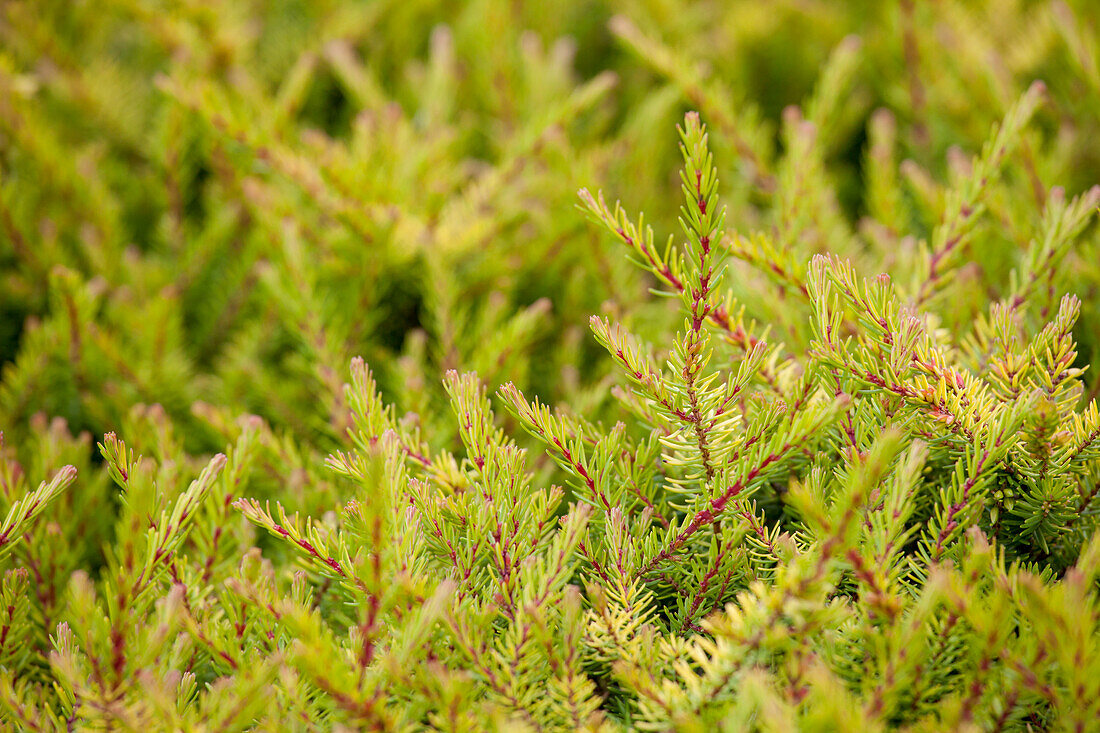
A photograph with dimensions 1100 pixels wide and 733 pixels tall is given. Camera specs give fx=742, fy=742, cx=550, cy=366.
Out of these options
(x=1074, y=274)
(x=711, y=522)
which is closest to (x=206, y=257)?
(x=711, y=522)

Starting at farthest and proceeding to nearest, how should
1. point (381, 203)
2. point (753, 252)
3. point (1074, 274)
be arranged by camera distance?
point (381, 203) < point (1074, 274) < point (753, 252)

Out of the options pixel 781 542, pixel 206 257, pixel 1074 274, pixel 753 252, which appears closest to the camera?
pixel 781 542

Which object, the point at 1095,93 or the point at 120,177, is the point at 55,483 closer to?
the point at 120,177

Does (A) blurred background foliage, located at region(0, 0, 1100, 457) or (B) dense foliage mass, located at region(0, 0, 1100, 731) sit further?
(A) blurred background foliage, located at region(0, 0, 1100, 457)

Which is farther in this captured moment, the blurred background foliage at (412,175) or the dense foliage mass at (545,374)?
the blurred background foliage at (412,175)

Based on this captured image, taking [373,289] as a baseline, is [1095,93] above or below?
above

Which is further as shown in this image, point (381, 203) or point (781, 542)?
point (381, 203)
